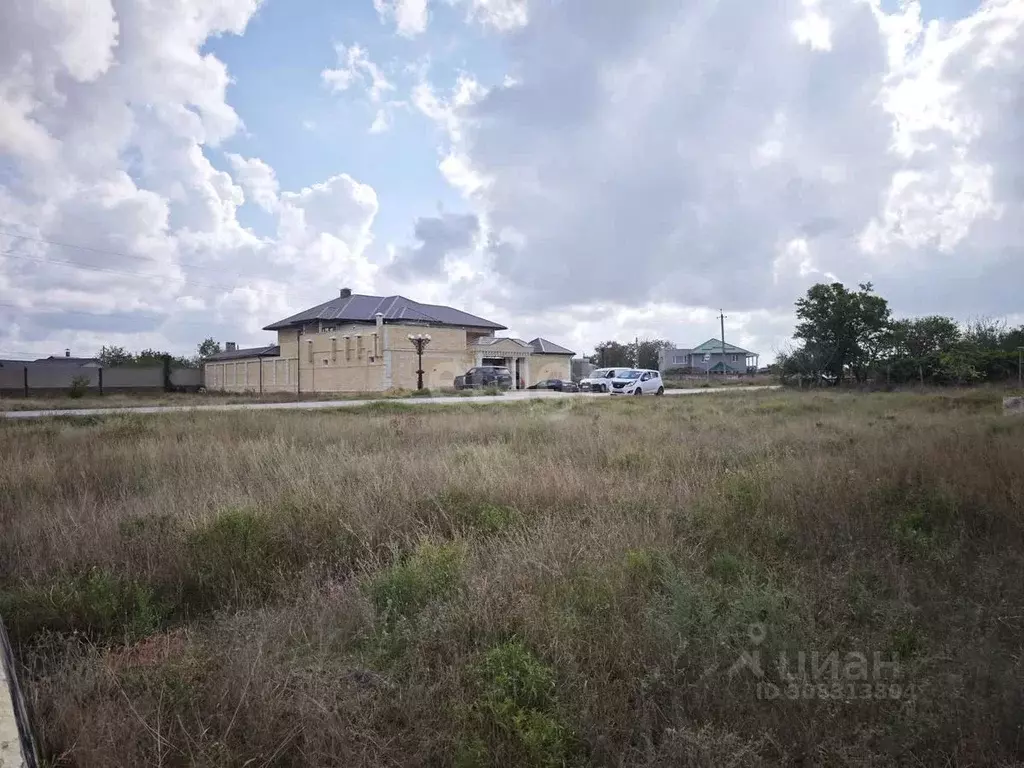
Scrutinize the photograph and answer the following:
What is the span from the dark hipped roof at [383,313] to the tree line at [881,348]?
91.7 feet

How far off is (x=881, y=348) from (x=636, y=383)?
63.4 feet

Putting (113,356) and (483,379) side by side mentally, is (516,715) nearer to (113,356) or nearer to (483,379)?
(483,379)

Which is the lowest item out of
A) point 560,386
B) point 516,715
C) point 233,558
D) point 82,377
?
point 516,715

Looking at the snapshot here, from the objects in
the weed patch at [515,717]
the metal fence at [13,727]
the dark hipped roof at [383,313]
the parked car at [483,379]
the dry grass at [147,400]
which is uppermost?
the dark hipped roof at [383,313]

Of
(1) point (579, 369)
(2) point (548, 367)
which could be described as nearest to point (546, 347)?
(2) point (548, 367)

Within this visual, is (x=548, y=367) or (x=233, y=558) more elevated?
(x=548, y=367)

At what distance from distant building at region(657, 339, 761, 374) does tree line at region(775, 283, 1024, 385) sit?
41349mm

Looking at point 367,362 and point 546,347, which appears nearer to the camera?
point 367,362

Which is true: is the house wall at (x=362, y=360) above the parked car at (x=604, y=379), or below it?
above

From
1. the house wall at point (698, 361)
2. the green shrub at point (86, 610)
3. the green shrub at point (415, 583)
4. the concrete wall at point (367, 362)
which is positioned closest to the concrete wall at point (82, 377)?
the concrete wall at point (367, 362)

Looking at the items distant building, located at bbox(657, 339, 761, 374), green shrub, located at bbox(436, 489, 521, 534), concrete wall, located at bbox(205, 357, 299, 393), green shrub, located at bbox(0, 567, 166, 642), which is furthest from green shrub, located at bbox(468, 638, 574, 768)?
distant building, located at bbox(657, 339, 761, 374)

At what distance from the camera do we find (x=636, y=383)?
33.6m

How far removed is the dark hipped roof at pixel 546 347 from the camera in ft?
194

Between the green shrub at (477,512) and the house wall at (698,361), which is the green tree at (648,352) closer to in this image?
the house wall at (698,361)
